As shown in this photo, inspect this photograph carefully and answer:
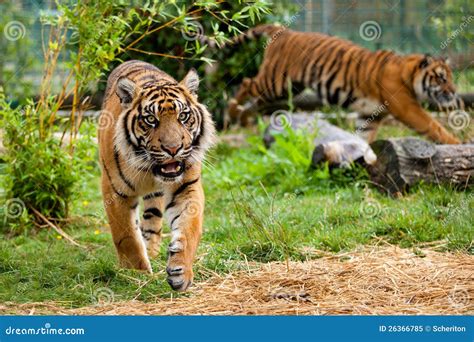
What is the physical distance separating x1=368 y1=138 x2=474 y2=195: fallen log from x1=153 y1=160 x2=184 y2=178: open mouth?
252 centimetres

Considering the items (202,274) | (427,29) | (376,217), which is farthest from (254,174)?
(427,29)

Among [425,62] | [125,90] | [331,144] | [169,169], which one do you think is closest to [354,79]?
[425,62]

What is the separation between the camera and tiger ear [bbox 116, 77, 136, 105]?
182 inches

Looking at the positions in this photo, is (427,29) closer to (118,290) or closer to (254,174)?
(254,174)

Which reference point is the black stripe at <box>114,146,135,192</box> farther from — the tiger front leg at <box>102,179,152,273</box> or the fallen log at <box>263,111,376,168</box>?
the fallen log at <box>263,111,376,168</box>

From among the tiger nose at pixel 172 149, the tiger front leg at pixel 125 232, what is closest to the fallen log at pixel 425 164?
the tiger front leg at pixel 125 232

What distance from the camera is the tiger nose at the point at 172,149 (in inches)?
172

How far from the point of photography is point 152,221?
568cm

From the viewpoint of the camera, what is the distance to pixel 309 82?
9.71 metres

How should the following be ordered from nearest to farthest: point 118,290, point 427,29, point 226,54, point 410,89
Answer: point 118,290 → point 410,89 → point 226,54 → point 427,29

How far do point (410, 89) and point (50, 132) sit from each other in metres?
4.20

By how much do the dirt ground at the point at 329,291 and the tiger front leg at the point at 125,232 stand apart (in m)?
0.50

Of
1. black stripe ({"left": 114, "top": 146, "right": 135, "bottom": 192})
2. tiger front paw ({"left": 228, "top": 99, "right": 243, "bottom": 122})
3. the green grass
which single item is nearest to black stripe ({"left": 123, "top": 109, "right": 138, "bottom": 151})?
black stripe ({"left": 114, "top": 146, "right": 135, "bottom": 192})

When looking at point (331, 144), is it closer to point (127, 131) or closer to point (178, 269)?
point (127, 131)
